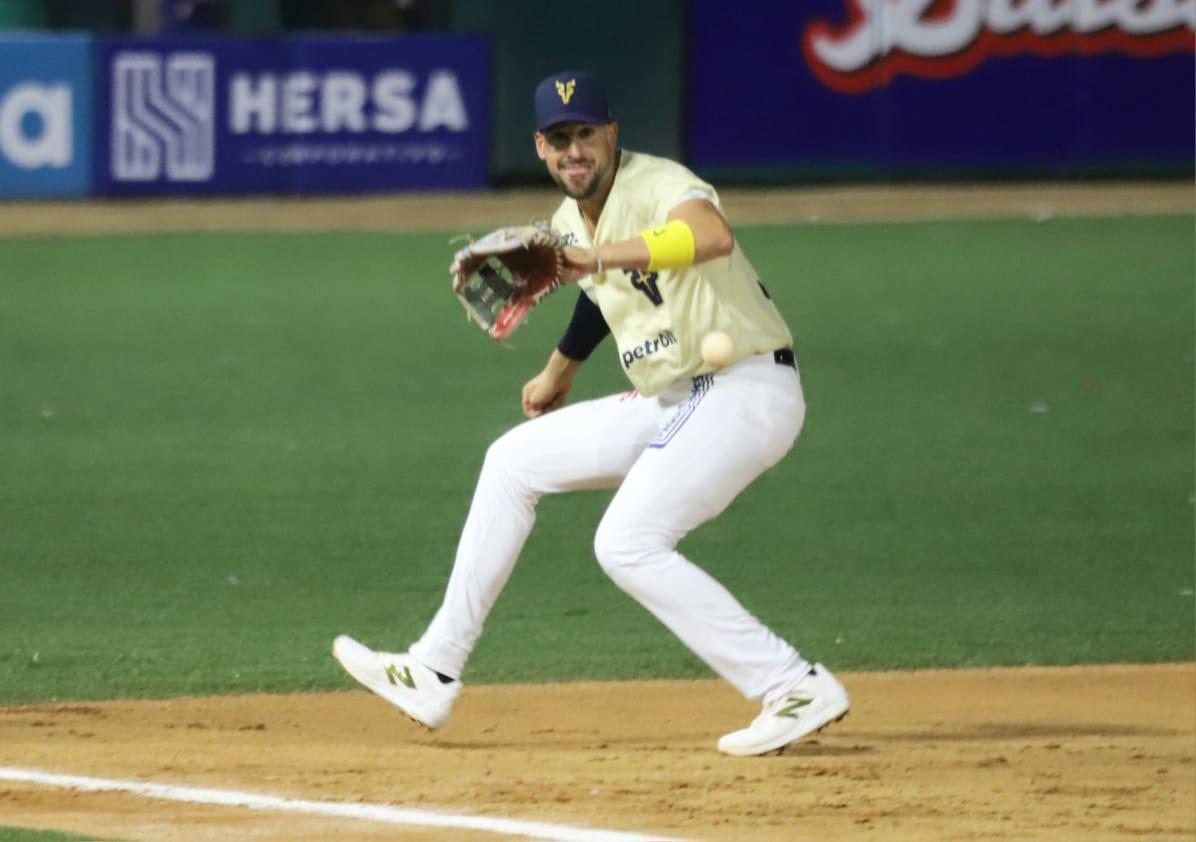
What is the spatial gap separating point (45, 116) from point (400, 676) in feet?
42.2

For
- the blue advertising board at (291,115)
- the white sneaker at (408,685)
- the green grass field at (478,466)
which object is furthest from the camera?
the blue advertising board at (291,115)

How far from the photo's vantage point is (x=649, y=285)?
5.48m

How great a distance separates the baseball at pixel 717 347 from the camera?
545 cm

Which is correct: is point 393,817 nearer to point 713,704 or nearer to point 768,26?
point 713,704

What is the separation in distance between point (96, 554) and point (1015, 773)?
3885 millimetres

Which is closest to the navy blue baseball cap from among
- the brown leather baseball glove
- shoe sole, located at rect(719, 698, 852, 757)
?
the brown leather baseball glove

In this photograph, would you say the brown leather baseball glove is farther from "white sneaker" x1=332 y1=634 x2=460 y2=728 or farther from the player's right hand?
"white sneaker" x1=332 y1=634 x2=460 y2=728

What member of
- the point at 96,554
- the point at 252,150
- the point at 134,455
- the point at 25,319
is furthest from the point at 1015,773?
the point at 252,150

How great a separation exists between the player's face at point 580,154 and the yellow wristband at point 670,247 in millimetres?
364

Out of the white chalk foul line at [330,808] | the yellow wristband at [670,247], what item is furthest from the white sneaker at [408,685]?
the yellow wristband at [670,247]

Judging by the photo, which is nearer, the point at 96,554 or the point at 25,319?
the point at 96,554

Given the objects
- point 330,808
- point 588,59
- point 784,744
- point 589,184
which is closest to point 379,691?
point 330,808

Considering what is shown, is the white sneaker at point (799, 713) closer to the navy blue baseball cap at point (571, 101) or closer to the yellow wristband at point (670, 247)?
the yellow wristband at point (670, 247)

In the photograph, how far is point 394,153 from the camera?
18.6 m
